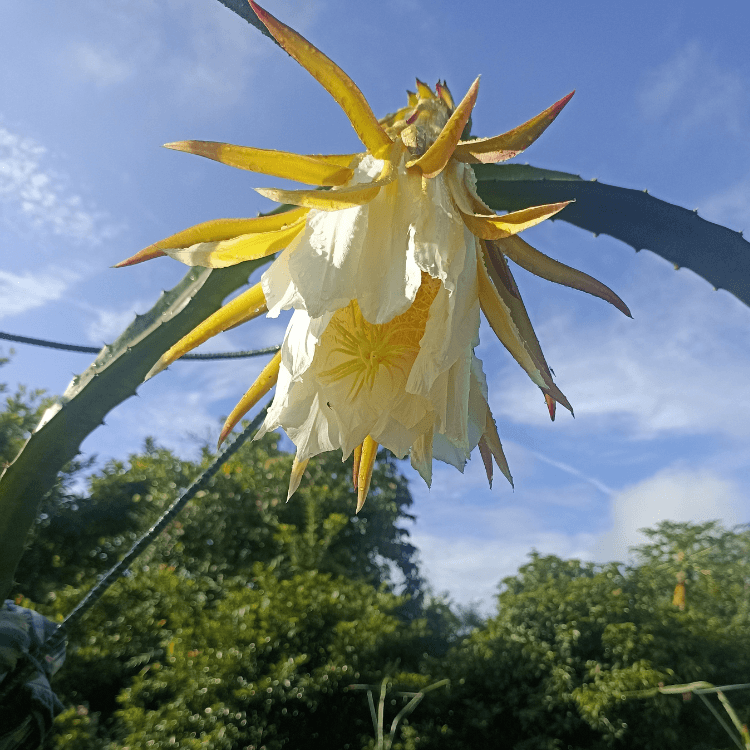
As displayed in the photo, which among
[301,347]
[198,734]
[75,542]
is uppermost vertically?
[75,542]

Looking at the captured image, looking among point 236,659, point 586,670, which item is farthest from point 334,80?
point 586,670

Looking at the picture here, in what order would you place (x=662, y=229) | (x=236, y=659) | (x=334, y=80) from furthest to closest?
(x=236, y=659)
(x=662, y=229)
(x=334, y=80)

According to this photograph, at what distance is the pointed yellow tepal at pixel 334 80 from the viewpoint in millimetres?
231

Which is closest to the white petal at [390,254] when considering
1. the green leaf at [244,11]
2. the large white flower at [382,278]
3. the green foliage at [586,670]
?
the large white flower at [382,278]

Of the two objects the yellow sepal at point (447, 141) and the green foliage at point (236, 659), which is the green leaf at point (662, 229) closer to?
the yellow sepal at point (447, 141)

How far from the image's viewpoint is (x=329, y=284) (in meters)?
0.25

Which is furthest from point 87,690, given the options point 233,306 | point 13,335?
point 233,306

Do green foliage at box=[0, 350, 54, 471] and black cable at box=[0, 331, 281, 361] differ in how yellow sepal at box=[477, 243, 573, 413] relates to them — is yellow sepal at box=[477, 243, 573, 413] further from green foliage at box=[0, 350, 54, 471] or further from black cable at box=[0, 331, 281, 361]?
green foliage at box=[0, 350, 54, 471]

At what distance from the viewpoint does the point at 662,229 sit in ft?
1.52

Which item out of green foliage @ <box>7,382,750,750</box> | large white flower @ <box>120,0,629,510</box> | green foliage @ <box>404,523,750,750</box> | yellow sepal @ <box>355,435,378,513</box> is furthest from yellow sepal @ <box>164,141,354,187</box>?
green foliage @ <box>404,523,750,750</box>

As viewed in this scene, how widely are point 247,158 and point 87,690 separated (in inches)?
213

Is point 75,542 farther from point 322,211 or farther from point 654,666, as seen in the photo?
point 322,211

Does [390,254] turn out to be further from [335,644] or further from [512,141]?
[335,644]

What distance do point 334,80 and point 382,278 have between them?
88 millimetres
